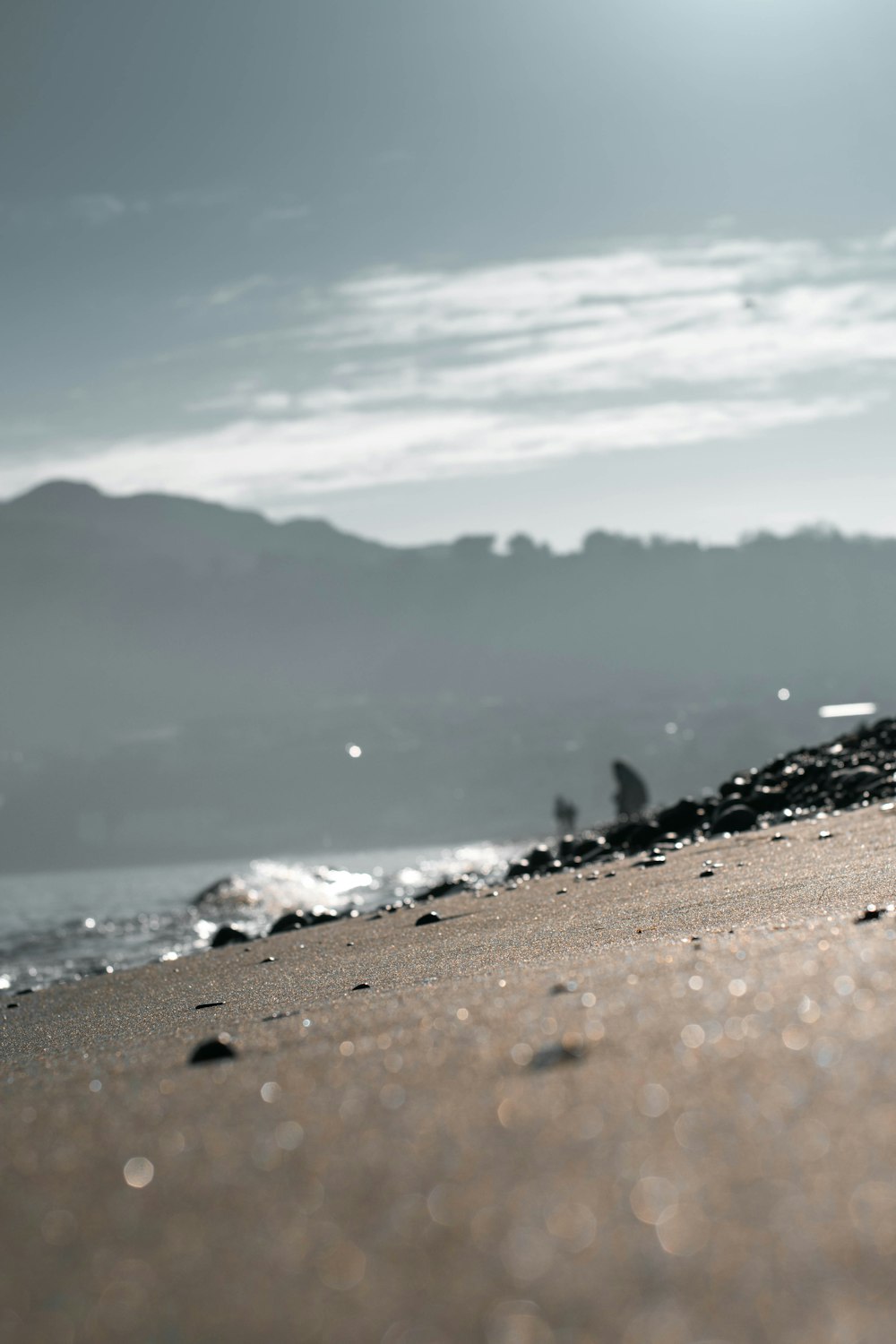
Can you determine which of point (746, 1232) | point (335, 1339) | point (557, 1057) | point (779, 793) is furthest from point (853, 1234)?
point (779, 793)

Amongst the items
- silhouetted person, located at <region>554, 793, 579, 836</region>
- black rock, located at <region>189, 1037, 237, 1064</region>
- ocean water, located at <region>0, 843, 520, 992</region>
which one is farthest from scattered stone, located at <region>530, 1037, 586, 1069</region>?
silhouetted person, located at <region>554, 793, 579, 836</region>

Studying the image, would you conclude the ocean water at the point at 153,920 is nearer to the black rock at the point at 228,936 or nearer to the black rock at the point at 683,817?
the black rock at the point at 228,936

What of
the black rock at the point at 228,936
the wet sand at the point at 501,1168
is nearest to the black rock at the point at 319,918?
the black rock at the point at 228,936

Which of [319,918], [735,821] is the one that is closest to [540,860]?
[319,918]

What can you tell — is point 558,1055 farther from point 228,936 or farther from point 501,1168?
point 228,936

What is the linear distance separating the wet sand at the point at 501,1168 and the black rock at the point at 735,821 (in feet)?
26.4

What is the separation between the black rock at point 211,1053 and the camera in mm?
3141

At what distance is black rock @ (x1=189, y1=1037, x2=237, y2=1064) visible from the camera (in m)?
3.14

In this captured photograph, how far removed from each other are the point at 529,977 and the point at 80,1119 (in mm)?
1651

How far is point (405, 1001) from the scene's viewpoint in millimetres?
3738

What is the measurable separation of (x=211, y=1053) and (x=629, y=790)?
86.7ft

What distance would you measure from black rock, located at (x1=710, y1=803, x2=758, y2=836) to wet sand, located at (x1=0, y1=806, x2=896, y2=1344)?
317 inches

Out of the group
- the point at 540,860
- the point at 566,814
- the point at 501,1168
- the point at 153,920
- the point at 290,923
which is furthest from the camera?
the point at 566,814

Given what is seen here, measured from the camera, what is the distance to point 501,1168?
185 cm
